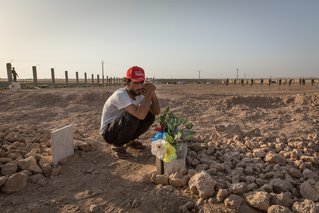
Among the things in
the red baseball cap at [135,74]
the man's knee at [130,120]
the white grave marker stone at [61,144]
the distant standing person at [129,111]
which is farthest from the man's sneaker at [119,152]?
the red baseball cap at [135,74]

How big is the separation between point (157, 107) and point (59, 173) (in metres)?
1.41

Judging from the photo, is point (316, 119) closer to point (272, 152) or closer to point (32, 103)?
point (272, 152)

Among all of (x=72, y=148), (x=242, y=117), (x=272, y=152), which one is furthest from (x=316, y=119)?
(x=72, y=148)

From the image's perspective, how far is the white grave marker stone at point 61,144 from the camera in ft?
11.0

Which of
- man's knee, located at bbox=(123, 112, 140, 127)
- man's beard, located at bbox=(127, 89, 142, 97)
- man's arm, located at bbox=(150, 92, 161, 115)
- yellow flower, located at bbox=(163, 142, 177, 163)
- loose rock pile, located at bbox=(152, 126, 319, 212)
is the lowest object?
loose rock pile, located at bbox=(152, 126, 319, 212)

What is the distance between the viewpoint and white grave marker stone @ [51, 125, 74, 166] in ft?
11.0

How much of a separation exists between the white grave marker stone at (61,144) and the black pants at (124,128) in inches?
18.3

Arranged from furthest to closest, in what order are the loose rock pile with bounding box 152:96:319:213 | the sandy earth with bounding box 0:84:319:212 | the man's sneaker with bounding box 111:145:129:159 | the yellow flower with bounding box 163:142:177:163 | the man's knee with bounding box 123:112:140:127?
the man's sneaker with bounding box 111:145:129:159
the man's knee with bounding box 123:112:140:127
the yellow flower with bounding box 163:142:177:163
the sandy earth with bounding box 0:84:319:212
the loose rock pile with bounding box 152:96:319:213

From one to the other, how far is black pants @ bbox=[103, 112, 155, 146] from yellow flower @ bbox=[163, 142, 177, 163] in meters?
0.72

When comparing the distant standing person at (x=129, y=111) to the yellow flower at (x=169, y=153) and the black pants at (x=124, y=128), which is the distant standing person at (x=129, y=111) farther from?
the yellow flower at (x=169, y=153)

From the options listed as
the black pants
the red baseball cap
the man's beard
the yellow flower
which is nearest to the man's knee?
the black pants

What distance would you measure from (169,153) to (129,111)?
0.76 m

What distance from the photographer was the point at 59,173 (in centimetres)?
322

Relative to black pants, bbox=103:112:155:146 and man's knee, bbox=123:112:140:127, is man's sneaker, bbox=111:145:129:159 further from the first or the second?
man's knee, bbox=123:112:140:127
